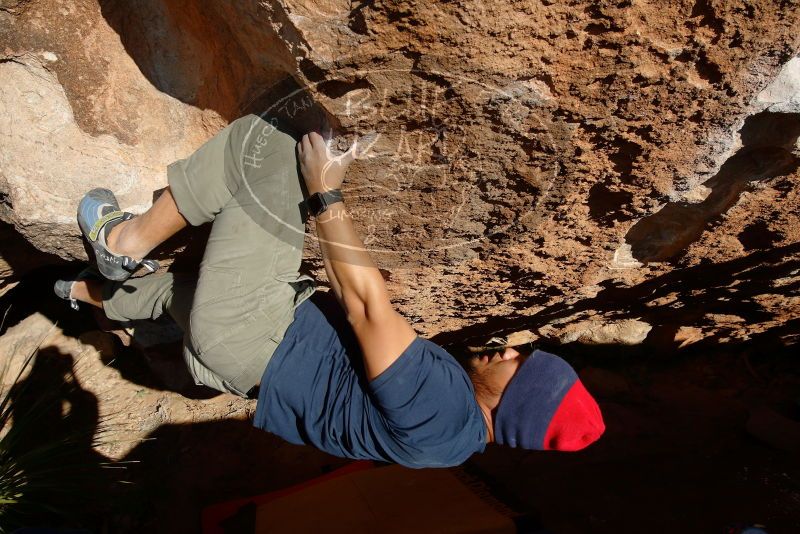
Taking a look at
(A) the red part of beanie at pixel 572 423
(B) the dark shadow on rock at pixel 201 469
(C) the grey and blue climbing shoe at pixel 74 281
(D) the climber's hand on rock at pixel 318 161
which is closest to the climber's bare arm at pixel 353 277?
(D) the climber's hand on rock at pixel 318 161

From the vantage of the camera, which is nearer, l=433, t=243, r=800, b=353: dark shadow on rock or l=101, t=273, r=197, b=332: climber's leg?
l=101, t=273, r=197, b=332: climber's leg

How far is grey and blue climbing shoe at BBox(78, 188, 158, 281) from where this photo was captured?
1.84 metres

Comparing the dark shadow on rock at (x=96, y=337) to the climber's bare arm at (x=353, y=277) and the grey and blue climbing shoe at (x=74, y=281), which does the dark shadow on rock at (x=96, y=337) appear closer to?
the grey and blue climbing shoe at (x=74, y=281)

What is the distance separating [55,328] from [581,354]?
318cm

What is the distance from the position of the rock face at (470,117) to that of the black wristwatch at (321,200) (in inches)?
6.0

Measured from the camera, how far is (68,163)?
6.27 ft

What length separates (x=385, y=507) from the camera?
114 inches

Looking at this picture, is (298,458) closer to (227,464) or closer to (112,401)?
(227,464)

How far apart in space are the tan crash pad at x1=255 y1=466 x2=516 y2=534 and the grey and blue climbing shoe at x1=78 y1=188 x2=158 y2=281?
→ 1502mm

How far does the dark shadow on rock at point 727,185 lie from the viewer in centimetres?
172

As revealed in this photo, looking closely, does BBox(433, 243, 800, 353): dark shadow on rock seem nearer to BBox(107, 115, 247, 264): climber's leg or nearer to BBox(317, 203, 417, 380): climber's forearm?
BBox(317, 203, 417, 380): climber's forearm

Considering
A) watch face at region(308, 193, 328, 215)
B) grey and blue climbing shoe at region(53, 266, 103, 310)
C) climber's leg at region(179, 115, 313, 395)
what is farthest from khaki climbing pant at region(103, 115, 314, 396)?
grey and blue climbing shoe at region(53, 266, 103, 310)

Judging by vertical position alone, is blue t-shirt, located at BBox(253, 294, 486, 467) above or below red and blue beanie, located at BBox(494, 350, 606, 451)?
above

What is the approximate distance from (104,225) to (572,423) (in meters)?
1.63
